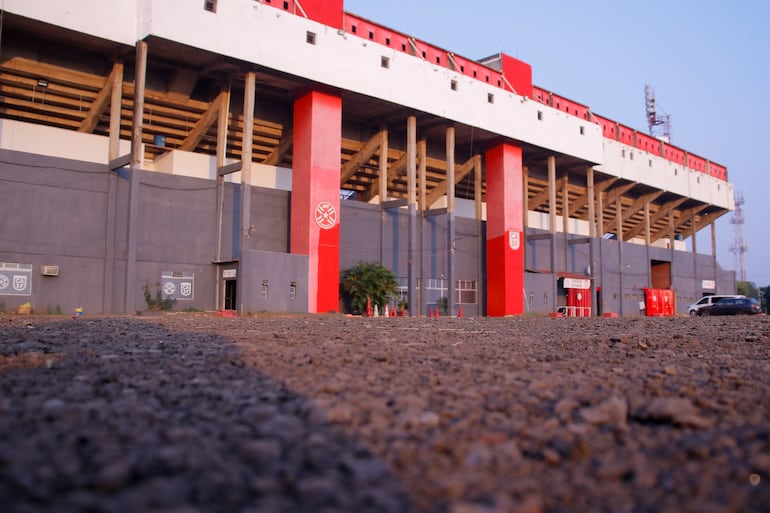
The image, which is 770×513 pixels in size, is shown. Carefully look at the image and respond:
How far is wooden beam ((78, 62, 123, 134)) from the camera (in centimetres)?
2528

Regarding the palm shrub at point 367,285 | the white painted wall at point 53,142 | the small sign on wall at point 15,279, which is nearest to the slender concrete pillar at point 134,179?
the small sign on wall at point 15,279

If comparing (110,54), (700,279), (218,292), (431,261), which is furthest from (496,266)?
(700,279)

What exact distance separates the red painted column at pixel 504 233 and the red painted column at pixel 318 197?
12.2 metres

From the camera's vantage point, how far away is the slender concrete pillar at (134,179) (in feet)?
77.7

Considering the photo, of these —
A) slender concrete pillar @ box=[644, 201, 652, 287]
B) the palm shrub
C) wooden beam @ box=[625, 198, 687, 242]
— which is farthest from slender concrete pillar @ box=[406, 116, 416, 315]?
wooden beam @ box=[625, 198, 687, 242]

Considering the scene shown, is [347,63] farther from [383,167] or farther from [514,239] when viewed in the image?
[514,239]

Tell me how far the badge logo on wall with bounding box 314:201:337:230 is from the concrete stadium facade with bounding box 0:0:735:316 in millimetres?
89

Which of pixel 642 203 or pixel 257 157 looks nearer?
pixel 257 157

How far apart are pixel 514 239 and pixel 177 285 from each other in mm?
20030

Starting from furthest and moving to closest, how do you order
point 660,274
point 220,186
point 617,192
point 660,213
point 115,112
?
point 660,274 < point 660,213 < point 617,192 < point 220,186 < point 115,112

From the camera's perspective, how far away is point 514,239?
3759 centimetres

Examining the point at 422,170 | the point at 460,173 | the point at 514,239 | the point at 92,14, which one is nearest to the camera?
the point at 92,14

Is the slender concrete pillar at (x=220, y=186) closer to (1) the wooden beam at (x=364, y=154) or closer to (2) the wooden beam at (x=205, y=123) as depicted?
(2) the wooden beam at (x=205, y=123)

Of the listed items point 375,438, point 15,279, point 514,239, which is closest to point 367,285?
point 514,239
